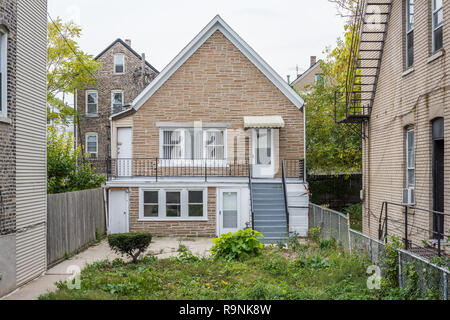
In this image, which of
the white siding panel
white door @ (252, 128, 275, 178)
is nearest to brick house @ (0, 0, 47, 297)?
the white siding panel

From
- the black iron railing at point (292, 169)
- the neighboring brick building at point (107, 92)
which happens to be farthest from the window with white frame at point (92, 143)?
the black iron railing at point (292, 169)

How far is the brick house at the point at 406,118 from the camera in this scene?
33.3ft

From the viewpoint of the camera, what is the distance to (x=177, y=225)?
1852 cm

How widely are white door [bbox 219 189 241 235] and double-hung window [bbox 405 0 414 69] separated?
888 cm

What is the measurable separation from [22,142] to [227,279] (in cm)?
571

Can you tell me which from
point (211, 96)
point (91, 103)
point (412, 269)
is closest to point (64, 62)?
point (91, 103)

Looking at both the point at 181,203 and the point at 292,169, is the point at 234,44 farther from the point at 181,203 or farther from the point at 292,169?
the point at 181,203

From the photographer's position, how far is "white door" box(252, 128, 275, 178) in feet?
65.5

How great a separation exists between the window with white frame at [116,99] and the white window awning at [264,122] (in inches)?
758

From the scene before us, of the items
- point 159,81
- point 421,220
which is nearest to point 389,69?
point 421,220

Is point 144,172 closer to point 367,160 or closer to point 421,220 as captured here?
point 367,160

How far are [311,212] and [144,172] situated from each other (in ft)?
24.4

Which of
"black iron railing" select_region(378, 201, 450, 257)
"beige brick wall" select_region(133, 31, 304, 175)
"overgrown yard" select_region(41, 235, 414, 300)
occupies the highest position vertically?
"beige brick wall" select_region(133, 31, 304, 175)

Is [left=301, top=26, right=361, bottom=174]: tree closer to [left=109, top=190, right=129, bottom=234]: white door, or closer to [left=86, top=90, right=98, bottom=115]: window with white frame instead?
[left=109, top=190, right=129, bottom=234]: white door
